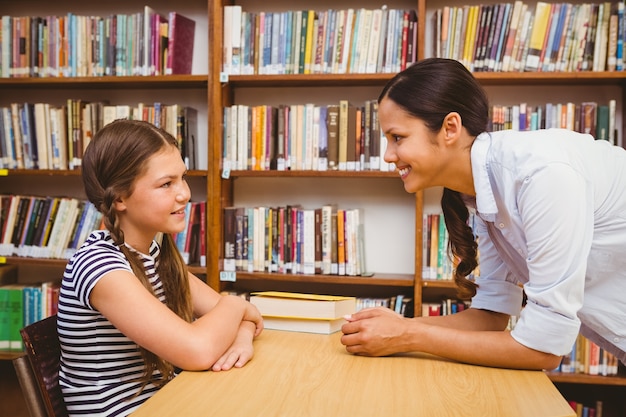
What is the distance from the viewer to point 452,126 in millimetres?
1306

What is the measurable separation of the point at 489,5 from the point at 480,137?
1.55m

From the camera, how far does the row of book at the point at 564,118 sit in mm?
2527

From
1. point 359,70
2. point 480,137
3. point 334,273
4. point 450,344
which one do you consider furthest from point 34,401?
point 359,70

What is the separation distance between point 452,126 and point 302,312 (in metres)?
0.54

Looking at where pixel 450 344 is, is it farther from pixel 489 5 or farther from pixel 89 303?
pixel 489 5

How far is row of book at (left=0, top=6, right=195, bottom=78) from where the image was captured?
2789 millimetres

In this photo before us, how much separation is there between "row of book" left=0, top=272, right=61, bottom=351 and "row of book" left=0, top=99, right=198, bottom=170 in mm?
568

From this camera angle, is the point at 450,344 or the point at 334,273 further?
the point at 334,273

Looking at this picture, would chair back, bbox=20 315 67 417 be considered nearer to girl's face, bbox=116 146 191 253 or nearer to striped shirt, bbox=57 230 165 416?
striped shirt, bbox=57 230 165 416

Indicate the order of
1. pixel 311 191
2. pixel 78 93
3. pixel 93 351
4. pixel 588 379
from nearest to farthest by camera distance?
1. pixel 93 351
2. pixel 588 379
3. pixel 311 191
4. pixel 78 93

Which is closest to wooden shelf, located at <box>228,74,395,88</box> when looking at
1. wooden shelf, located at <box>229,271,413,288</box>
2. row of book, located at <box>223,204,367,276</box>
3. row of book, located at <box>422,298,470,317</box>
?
row of book, located at <box>223,204,367,276</box>

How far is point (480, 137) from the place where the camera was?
51.7 inches

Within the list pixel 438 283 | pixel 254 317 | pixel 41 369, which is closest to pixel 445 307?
pixel 438 283

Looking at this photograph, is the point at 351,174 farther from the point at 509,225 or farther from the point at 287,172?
the point at 509,225
